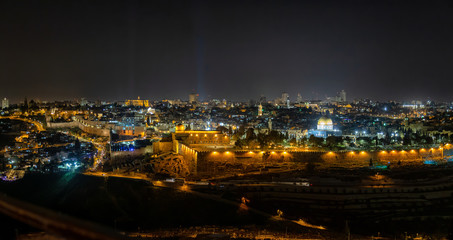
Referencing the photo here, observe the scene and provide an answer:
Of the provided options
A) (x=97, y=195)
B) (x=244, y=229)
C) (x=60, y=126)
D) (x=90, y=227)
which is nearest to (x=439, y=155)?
(x=244, y=229)

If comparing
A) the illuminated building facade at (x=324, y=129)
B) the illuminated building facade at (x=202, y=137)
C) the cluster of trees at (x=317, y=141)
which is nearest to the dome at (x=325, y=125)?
the illuminated building facade at (x=324, y=129)

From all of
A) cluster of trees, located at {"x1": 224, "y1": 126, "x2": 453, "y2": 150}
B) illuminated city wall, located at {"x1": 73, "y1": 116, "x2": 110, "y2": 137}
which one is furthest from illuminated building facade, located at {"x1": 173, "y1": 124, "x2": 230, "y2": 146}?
illuminated city wall, located at {"x1": 73, "y1": 116, "x2": 110, "y2": 137}

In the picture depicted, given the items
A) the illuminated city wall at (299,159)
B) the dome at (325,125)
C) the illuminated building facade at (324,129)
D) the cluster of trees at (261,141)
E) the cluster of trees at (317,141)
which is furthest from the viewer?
the dome at (325,125)

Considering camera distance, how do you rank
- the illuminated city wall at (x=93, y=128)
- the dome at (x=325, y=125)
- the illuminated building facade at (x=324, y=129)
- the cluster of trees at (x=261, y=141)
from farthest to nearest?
the illuminated city wall at (x=93, y=128), the dome at (x=325, y=125), the illuminated building facade at (x=324, y=129), the cluster of trees at (x=261, y=141)

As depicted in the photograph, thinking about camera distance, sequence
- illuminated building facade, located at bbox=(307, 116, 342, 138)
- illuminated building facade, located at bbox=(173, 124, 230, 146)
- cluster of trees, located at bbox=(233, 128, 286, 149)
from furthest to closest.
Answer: illuminated building facade, located at bbox=(307, 116, 342, 138) → illuminated building facade, located at bbox=(173, 124, 230, 146) → cluster of trees, located at bbox=(233, 128, 286, 149)

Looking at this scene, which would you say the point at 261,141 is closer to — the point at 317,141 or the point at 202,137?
the point at 317,141

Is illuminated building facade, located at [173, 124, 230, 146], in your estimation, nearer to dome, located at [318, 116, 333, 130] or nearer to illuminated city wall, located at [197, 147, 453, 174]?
illuminated city wall, located at [197, 147, 453, 174]

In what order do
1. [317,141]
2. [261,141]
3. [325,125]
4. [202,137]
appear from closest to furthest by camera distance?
[261,141] < [317,141] < [202,137] < [325,125]

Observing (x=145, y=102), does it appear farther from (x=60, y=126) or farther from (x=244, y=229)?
(x=244, y=229)

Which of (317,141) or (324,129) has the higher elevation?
(324,129)

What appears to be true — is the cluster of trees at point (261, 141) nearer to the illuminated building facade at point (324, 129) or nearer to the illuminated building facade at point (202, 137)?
the illuminated building facade at point (202, 137)

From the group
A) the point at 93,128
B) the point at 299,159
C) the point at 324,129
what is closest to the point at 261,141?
the point at 299,159
